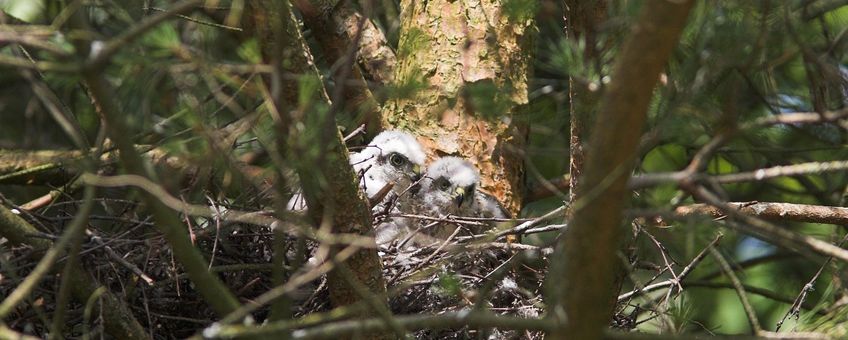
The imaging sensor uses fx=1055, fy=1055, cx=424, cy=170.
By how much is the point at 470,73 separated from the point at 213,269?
1698mm

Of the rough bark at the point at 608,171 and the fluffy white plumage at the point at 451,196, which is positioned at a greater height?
the rough bark at the point at 608,171

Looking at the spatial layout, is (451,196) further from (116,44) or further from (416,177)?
(116,44)

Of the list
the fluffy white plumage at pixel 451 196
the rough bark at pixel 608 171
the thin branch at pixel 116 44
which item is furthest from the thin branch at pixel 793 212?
the thin branch at pixel 116 44

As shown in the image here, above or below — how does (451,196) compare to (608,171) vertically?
below

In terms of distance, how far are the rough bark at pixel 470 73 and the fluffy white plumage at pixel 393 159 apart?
10cm

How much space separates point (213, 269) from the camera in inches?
131

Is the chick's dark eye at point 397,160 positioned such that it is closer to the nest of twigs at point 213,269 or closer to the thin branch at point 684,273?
the nest of twigs at point 213,269

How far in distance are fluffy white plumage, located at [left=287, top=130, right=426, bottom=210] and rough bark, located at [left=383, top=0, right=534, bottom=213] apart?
101 millimetres

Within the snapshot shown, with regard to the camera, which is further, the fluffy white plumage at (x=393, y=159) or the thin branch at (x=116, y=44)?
the fluffy white plumage at (x=393, y=159)

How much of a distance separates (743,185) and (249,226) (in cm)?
301

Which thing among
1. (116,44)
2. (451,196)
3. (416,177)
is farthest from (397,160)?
(116,44)

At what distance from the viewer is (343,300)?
3.27m

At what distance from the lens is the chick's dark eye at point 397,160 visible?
4656 mm

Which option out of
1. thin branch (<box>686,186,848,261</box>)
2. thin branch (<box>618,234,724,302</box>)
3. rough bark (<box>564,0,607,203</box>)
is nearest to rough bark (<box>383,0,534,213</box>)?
rough bark (<box>564,0,607,203</box>)
